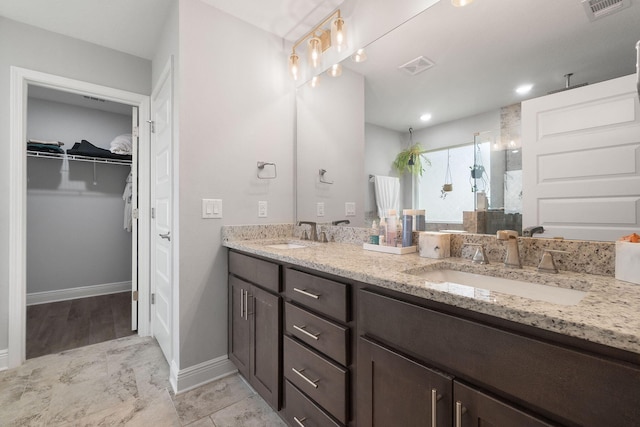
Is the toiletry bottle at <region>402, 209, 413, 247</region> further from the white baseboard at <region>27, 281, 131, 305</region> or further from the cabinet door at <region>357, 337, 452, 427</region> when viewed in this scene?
the white baseboard at <region>27, 281, 131, 305</region>

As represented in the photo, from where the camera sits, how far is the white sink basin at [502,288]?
80 cm

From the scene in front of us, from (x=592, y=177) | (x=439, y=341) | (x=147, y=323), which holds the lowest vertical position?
(x=147, y=323)

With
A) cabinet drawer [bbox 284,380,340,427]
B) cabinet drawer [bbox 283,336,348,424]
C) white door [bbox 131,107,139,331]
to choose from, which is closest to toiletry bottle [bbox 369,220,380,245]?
cabinet drawer [bbox 283,336,348,424]

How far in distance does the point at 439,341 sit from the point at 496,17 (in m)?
1.31

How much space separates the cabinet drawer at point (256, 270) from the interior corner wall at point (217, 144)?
6.3 inches

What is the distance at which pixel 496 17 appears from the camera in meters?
1.21

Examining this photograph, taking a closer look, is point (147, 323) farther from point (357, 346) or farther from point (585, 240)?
point (585, 240)

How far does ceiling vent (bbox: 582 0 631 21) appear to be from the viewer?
928 mm

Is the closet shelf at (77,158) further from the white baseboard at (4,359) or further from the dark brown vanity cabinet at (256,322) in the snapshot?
the dark brown vanity cabinet at (256,322)

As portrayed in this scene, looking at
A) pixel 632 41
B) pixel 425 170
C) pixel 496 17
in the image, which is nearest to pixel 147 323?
pixel 425 170

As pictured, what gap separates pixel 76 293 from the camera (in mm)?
3555

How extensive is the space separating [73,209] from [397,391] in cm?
429

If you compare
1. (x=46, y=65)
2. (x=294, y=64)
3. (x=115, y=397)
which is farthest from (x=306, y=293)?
(x=46, y=65)

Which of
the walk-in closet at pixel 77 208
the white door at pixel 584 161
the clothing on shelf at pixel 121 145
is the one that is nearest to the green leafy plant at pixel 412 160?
the white door at pixel 584 161
